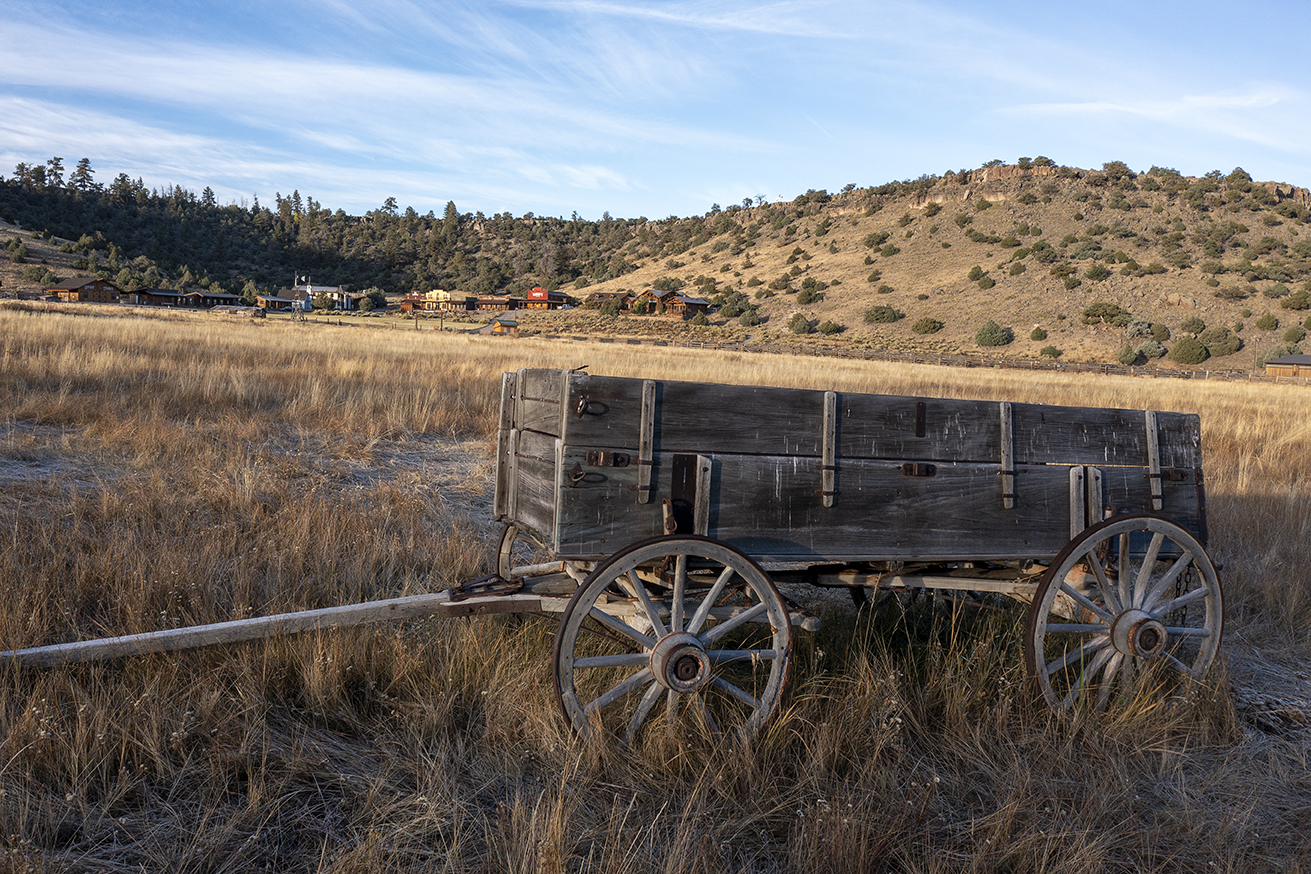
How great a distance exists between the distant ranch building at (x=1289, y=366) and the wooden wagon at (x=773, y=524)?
53627 millimetres

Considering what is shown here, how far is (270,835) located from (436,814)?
504 mm

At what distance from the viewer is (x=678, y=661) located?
2738 millimetres

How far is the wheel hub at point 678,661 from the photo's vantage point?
2688 mm

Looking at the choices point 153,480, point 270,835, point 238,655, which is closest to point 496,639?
point 238,655

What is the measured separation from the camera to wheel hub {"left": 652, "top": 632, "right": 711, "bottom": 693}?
2.69 meters

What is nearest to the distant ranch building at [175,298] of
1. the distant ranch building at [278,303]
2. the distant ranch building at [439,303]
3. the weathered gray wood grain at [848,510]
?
the distant ranch building at [278,303]

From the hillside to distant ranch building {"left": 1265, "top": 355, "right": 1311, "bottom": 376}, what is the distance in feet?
24.5

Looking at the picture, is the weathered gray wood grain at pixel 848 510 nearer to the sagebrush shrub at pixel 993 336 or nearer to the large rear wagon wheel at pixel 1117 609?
the large rear wagon wheel at pixel 1117 609

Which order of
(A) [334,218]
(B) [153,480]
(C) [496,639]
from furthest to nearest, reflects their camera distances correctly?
1. (A) [334,218]
2. (B) [153,480]
3. (C) [496,639]

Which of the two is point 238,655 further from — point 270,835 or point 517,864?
point 517,864

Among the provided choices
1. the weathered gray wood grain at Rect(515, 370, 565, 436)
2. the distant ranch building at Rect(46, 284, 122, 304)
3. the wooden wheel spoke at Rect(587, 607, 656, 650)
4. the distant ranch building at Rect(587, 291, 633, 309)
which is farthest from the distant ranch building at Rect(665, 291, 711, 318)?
the wooden wheel spoke at Rect(587, 607, 656, 650)

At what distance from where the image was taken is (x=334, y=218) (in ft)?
543

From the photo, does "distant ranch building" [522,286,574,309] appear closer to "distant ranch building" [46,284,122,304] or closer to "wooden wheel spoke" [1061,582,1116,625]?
"distant ranch building" [46,284,122,304]

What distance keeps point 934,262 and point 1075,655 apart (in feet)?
276
